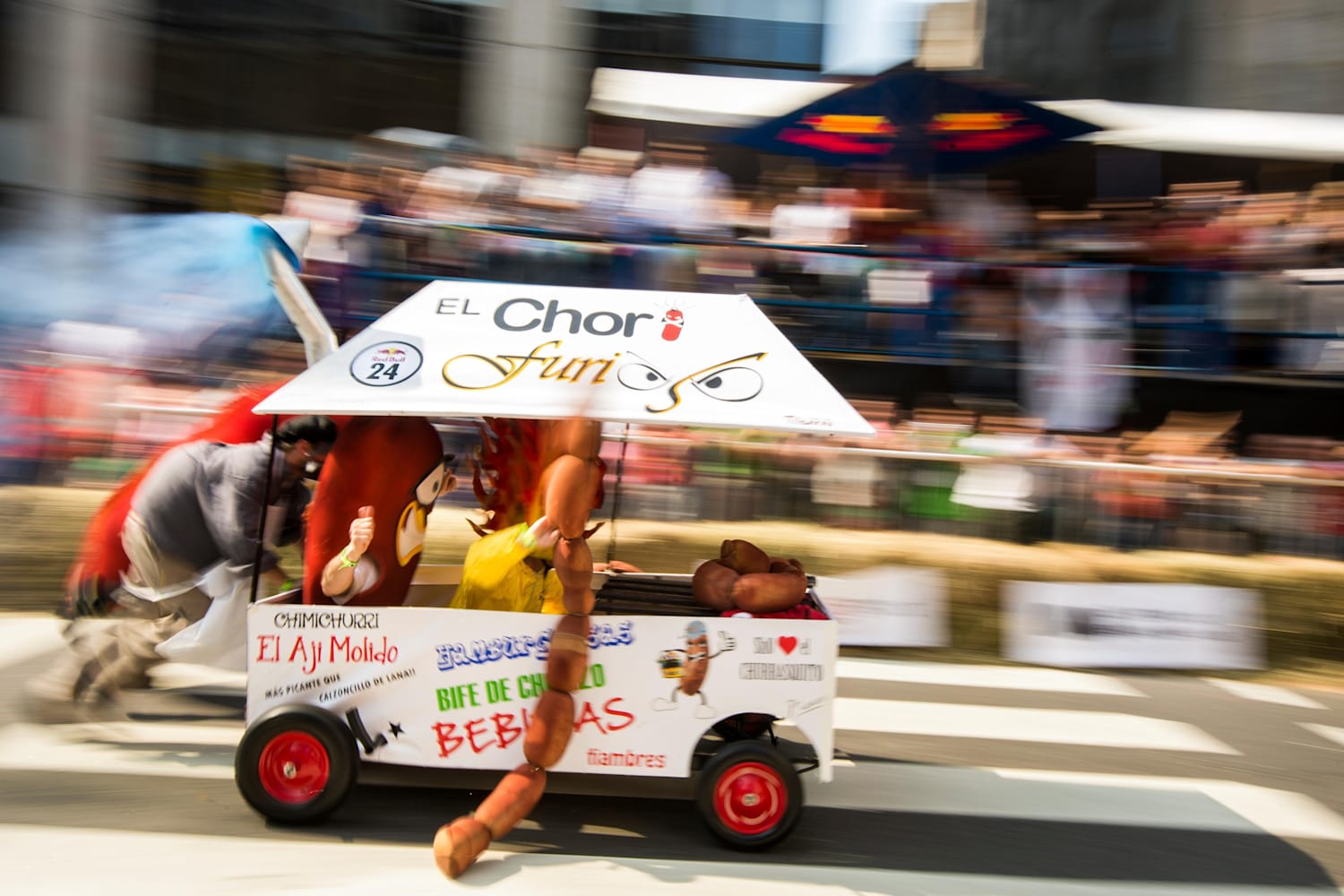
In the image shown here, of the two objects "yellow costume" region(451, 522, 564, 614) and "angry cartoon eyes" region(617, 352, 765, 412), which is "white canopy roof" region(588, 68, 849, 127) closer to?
"angry cartoon eyes" region(617, 352, 765, 412)

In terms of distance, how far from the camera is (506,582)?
3996 millimetres

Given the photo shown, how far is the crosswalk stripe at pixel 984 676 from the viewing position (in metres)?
6.30

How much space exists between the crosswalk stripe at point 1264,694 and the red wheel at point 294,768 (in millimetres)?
5131

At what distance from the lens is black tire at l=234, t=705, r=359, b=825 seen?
3.73 meters

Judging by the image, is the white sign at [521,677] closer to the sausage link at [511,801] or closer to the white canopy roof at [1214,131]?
the sausage link at [511,801]

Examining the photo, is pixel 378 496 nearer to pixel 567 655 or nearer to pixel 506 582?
pixel 506 582

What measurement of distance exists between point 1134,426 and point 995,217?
2029 mm

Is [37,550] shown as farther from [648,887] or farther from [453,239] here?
[648,887]

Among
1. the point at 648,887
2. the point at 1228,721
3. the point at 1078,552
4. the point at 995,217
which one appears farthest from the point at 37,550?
the point at 995,217

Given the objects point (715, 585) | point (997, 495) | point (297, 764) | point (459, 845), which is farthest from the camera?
point (997, 495)

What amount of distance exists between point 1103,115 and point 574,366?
7.95 metres

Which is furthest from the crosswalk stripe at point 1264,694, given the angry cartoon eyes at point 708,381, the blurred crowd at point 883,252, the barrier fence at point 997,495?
the angry cartoon eyes at point 708,381

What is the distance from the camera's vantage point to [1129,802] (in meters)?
4.62

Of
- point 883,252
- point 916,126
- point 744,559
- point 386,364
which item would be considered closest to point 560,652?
point 744,559
